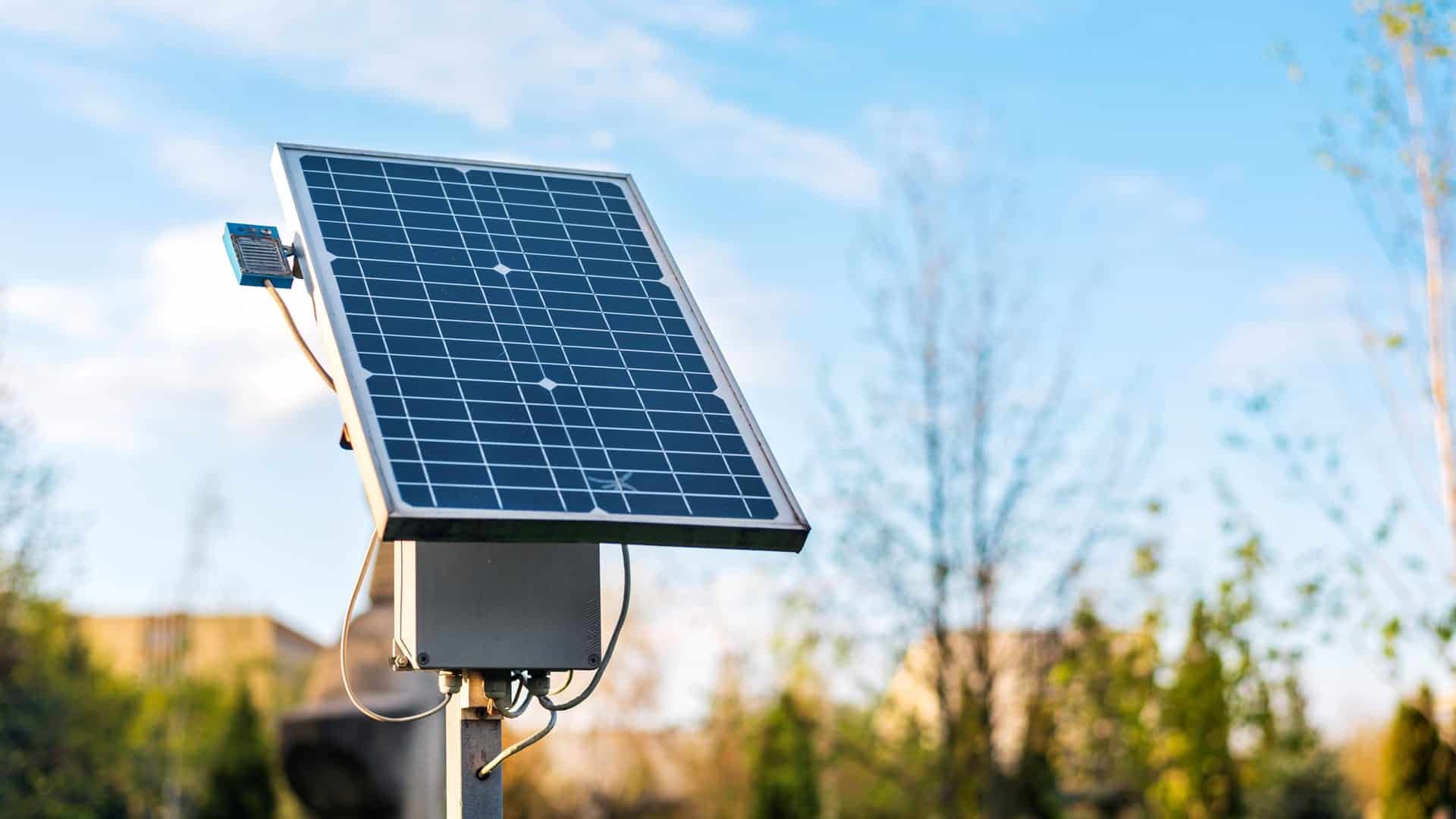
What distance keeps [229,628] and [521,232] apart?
34.5 metres

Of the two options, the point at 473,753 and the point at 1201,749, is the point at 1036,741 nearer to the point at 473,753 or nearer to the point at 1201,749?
the point at 1201,749

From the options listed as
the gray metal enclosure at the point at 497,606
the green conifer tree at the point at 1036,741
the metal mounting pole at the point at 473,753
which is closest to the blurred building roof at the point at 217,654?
the green conifer tree at the point at 1036,741

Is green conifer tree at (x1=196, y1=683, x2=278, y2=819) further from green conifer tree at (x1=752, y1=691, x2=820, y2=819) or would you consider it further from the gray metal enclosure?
the gray metal enclosure

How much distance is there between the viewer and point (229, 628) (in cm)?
3628

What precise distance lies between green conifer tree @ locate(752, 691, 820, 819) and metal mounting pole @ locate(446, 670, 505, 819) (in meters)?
21.2

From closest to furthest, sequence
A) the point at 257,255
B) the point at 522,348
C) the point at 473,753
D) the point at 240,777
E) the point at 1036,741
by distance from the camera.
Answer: the point at 473,753, the point at 522,348, the point at 257,255, the point at 1036,741, the point at 240,777

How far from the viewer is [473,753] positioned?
3605 millimetres

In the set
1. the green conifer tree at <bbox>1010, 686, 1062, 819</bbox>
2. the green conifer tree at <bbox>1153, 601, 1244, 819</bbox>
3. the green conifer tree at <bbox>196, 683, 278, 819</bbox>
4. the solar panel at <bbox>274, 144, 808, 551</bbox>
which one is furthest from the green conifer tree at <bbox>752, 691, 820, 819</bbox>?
the solar panel at <bbox>274, 144, 808, 551</bbox>

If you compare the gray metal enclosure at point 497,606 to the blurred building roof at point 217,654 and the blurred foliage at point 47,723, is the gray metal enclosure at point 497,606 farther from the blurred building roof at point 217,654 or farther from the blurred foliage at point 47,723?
the blurred building roof at point 217,654

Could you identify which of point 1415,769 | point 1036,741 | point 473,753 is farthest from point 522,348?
point 1415,769

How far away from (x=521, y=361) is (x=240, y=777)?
86.3 ft

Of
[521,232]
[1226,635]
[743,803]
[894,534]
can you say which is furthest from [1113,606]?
[743,803]

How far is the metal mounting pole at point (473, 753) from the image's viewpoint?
3.57 meters

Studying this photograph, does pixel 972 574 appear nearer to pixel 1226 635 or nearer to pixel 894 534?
pixel 894 534
